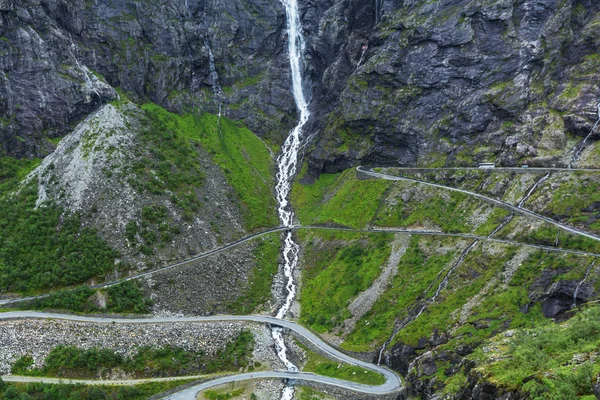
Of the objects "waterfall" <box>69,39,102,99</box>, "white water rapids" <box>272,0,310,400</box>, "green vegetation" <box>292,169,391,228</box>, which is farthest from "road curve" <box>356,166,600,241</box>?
"waterfall" <box>69,39,102,99</box>

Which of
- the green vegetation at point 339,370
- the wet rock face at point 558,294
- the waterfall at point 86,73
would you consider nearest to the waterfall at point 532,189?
the wet rock face at point 558,294

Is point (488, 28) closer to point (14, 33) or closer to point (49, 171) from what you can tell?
point (49, 171)

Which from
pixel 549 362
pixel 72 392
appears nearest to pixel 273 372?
pixel 72 392

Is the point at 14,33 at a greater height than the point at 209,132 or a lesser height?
greater

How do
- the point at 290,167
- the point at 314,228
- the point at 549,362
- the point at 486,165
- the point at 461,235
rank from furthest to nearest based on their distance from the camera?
the point at 290,167 → the point at 314,228 → the point at 486,165 → the point at 461,235 → the point at 549,362

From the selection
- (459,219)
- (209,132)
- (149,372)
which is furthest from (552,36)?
(149,372)

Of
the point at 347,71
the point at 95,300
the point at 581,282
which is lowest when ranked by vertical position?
the point at 581,282

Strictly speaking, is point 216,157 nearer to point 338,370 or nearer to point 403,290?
point 403,290
